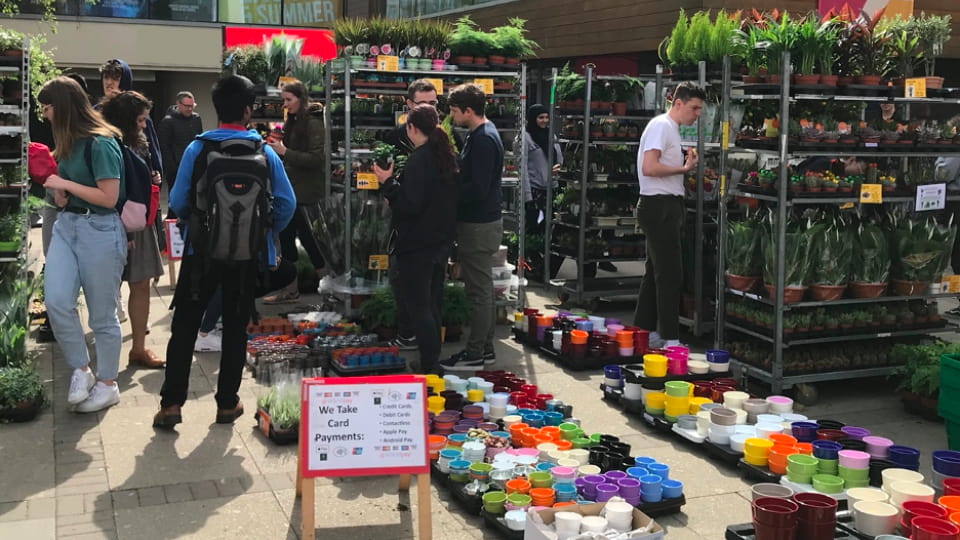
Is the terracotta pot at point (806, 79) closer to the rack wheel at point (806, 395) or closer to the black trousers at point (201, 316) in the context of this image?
the rack wheel at point (806, 395)

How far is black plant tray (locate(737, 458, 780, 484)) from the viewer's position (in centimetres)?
471

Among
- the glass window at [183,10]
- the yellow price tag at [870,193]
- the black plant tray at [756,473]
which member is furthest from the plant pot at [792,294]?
the glass window at [183,10]

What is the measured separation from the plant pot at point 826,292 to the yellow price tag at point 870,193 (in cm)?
58

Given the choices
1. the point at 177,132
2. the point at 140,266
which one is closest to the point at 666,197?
the point at 140,266

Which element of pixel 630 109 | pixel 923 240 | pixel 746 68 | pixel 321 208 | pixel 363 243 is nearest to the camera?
pixel 923 240

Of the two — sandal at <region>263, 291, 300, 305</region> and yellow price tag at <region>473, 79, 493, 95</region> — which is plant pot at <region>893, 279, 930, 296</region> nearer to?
yellow price tag at <region>473, 79, 493, 95</region>

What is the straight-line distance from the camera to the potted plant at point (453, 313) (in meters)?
7.66

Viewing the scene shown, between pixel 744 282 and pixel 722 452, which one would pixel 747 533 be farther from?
pixel 744 282

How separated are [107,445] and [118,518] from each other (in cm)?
100

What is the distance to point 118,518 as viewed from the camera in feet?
Result: 13.8

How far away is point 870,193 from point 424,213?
285 centimetres

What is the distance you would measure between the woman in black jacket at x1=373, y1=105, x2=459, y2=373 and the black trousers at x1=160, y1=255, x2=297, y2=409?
1.17 meters

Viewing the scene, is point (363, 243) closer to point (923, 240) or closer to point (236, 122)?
point (236, 122)

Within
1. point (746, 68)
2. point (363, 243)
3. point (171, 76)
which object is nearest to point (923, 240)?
point (746, 68)
